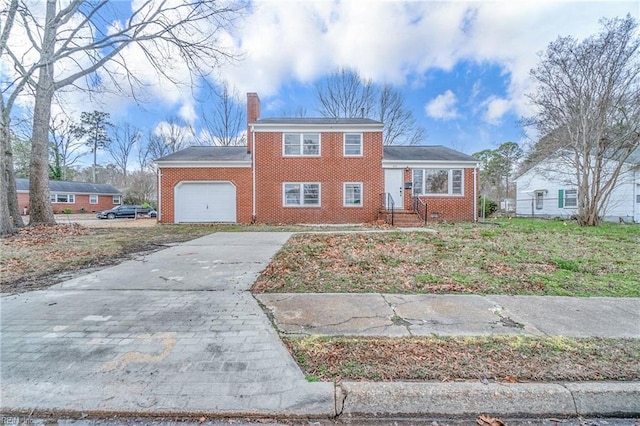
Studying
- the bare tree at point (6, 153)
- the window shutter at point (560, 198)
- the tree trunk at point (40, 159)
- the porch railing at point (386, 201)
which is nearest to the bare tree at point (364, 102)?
the window shutter at point (560, 198)

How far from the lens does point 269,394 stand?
7.01 ft

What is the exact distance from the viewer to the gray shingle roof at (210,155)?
1585cm

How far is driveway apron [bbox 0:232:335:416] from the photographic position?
2.08 meters

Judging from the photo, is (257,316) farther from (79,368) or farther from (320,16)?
(320,16)

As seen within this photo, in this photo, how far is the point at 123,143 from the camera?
41844 mm

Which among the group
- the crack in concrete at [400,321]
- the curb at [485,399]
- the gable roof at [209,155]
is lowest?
the curb at [485,399]

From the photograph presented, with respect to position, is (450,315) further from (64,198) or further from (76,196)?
(76,196)

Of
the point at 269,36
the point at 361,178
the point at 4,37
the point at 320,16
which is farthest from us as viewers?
the point at 361,178

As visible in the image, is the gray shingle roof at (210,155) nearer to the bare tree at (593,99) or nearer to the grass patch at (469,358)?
the grass patch at (469,358)

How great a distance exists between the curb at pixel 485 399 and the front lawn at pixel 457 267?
7.19 feet

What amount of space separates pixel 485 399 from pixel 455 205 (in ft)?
51.7

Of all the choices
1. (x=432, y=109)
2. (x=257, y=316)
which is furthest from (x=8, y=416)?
(x=432, y=109)

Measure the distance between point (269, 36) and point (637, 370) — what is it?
12257mm

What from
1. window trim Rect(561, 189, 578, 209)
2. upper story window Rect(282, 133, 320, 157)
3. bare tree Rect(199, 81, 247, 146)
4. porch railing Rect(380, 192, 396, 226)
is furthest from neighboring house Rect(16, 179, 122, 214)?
window trim Rect(561, 189, 578, 209)
